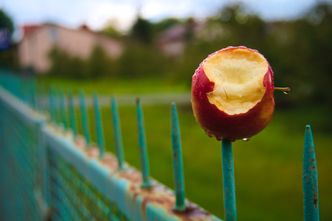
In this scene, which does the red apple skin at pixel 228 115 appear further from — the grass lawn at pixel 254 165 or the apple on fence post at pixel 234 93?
the grass lawn at pixel 254 165

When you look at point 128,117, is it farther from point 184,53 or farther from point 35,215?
point 35,215

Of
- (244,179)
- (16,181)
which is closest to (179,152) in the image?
(16,181)

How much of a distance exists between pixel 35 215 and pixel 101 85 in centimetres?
2684

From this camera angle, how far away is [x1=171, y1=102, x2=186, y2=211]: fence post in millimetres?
893

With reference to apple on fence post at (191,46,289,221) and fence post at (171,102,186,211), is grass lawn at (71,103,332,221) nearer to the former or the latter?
fence post at (171,102,186,211)

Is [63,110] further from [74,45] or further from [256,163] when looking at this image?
[74,45]

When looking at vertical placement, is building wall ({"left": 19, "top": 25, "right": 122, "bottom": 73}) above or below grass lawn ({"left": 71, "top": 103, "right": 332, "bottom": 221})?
above

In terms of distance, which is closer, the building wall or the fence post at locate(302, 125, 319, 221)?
the fence post at locate(302, 125, 319, 221)

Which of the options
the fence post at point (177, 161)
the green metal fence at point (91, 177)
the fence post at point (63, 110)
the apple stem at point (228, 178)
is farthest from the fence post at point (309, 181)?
the fence post at point (63, 110)

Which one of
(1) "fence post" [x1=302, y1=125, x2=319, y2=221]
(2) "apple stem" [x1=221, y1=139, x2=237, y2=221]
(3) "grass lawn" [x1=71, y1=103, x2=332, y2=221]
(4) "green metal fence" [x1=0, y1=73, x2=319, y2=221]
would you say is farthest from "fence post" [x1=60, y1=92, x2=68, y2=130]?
(3) "grass lawn" [x1=71, y1=103, x2=332, y2=221]

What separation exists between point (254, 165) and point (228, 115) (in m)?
7.16

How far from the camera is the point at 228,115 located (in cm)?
62

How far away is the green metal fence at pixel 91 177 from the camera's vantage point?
0.71 meters

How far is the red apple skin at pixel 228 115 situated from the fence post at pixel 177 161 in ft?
0.77
